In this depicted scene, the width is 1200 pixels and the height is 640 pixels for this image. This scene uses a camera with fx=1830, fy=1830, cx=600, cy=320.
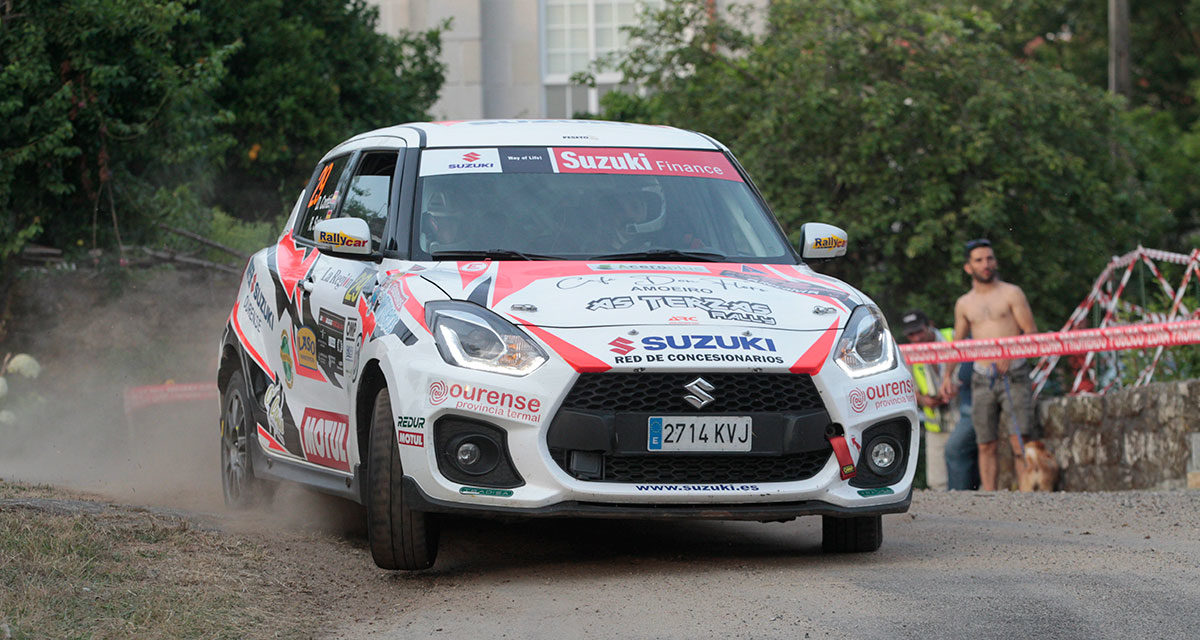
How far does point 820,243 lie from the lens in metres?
8.10

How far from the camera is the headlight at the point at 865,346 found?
691 centimetres

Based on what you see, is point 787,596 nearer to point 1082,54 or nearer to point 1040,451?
point 1040,451

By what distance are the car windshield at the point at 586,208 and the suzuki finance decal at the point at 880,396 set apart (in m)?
1.04

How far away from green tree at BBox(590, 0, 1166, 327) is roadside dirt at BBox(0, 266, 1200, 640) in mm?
7629

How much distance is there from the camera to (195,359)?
584 inches

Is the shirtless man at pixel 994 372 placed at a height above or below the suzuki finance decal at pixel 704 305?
below

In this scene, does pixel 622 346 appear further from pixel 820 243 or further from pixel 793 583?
pixel 820 243

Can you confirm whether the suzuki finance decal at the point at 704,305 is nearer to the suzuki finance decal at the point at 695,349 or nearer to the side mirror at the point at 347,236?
the suzuki finance decal at the point at 695,349

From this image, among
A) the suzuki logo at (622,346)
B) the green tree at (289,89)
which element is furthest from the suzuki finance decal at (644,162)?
the green tree at (289,89)

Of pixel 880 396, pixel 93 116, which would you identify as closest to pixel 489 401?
pixel 880 396

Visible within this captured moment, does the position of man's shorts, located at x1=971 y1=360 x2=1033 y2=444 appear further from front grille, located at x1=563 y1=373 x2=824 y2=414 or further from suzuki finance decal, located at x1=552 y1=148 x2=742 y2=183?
front grille, located at x1=563 y1=373 x2=824 y2=414

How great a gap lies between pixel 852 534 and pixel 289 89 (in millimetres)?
10522

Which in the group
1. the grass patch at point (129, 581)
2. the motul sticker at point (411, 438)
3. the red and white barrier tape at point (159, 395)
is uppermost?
the motul sticker at point (411, 438)

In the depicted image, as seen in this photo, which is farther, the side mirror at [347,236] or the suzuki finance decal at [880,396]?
the side mirror at [347,236]
